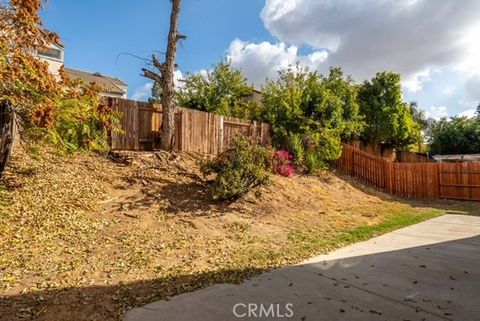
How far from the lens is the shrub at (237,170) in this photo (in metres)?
8.05

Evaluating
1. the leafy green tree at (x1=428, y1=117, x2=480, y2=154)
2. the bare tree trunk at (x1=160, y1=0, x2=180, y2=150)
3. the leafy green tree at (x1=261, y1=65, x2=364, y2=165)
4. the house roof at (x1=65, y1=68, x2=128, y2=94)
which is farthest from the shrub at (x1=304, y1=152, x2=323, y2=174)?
the house roof at (x1=65, y1=68, x2=128, y2=94)

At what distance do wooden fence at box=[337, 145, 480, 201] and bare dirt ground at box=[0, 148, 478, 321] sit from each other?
201 inches

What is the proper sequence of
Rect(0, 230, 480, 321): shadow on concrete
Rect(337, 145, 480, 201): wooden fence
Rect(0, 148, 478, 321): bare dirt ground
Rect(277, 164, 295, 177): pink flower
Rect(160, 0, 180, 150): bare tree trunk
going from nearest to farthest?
Rect(0, 230, 480, 321): shadow on concrete, Rect(0, 148, 478, 321): bare dirt ground, Rect(160, 0, 180, 150): bare tree trunk, Rect(277, 164, 295, 177): pink flower, Rect(337, 145, 480, 201): wooden fence

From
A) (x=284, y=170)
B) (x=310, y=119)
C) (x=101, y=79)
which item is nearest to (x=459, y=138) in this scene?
(x=310, y=119)

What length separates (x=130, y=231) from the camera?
588 cm

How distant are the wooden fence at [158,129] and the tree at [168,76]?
1.79 feet

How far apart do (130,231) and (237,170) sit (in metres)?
3.18

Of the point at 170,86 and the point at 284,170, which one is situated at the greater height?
the point at 170,86

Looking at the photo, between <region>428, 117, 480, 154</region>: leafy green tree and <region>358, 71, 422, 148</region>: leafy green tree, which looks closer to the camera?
<region>358, 71, 422, 148</region>: leafy green tree

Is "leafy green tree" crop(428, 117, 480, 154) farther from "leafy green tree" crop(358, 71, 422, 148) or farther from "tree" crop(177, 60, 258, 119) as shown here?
"tree" crop(177, 60, 258, 119)

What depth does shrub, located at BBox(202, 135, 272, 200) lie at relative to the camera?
8.05m

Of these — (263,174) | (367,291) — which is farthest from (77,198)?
(367,291)

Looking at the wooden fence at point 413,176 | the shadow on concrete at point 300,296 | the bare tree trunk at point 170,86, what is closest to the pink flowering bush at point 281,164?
the bare tree trunk at point 170,86

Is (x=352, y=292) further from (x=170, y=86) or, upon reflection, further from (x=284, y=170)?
(x=284, y=170)
